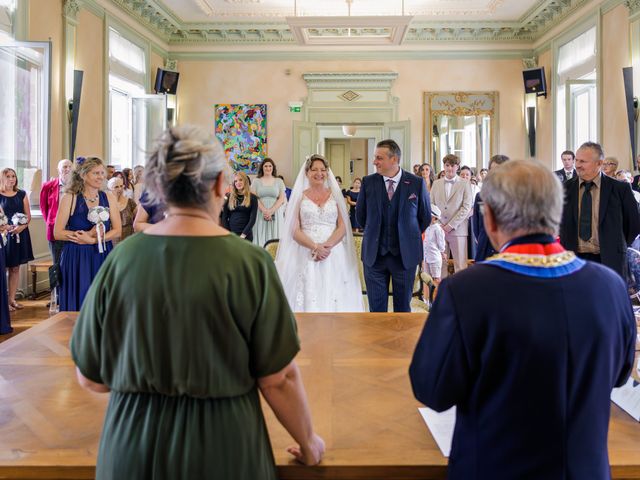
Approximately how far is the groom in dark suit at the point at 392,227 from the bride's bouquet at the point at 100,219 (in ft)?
6.09

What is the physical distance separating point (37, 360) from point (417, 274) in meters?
3.19

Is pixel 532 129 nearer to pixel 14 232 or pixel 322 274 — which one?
pixel 322 274

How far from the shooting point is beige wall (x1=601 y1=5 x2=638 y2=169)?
7836 mm

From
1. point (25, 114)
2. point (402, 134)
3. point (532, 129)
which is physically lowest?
point (25, 114)

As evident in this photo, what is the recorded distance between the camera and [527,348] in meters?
1.08

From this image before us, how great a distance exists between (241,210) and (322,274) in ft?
7.98

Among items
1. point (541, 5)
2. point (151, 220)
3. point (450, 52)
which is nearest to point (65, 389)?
point (151, 220)

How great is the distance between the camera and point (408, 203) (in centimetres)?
420

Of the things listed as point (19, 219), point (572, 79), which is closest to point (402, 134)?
point (572, 79)

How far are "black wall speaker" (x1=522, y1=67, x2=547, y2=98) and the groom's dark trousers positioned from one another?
294 inches

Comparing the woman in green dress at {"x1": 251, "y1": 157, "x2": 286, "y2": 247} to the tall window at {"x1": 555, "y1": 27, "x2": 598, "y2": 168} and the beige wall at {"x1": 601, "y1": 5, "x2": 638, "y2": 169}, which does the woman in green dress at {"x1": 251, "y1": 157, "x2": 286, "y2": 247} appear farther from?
the beige wall at {"x1": 601, "y1": 5, "x2": 638, "y2": 169}

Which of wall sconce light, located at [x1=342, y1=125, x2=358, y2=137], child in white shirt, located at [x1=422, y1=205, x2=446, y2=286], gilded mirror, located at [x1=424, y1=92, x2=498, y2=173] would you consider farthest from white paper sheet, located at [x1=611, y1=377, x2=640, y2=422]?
wall sconce light, located at [x1=342, y1=125, x2=358, y2=137]

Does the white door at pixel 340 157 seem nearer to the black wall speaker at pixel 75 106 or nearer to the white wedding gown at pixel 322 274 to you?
the black wall speaker at pixel 75 106

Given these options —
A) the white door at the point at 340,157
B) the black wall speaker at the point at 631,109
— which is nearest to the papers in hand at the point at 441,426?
the black wall speaker at the point at 631,109
